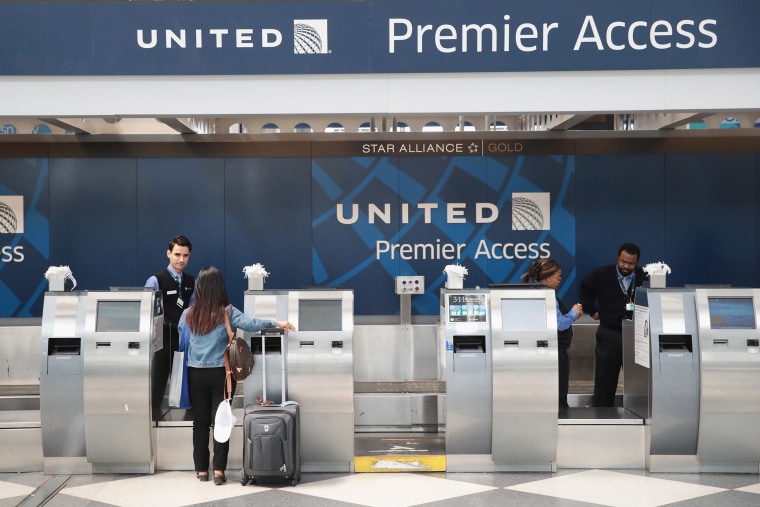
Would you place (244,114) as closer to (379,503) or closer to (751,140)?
(379,503)

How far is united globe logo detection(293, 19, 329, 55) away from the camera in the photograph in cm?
624

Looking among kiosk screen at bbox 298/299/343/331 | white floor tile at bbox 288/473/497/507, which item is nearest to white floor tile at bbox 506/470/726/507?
white floor tile at bbox 288/473/497/507

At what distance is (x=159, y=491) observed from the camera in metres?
5.58

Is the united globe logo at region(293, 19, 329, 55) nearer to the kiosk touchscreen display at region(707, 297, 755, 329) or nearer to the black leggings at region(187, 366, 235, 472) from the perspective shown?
the black leggings at region(187, 366, 235, 472)

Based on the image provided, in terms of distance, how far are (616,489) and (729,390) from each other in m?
1.14

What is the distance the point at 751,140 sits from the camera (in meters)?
8.38

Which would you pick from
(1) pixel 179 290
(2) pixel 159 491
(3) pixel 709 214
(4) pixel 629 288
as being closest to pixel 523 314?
(4) pixel 629 288

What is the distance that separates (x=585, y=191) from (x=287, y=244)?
3.07m

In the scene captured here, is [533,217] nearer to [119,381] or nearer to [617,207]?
[617,207]

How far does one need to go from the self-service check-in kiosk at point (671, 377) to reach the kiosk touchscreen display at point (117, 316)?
3.69 m

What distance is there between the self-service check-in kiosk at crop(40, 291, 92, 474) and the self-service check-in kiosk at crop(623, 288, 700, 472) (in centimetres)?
406

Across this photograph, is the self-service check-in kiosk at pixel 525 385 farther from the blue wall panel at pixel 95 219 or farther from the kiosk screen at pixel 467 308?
the blue wall panel at pixel 95 219

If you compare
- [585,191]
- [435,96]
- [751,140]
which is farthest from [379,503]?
[751,140]

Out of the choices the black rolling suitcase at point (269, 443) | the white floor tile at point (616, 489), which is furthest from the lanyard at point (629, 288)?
the black rolling suitcase at point (269, 443)
